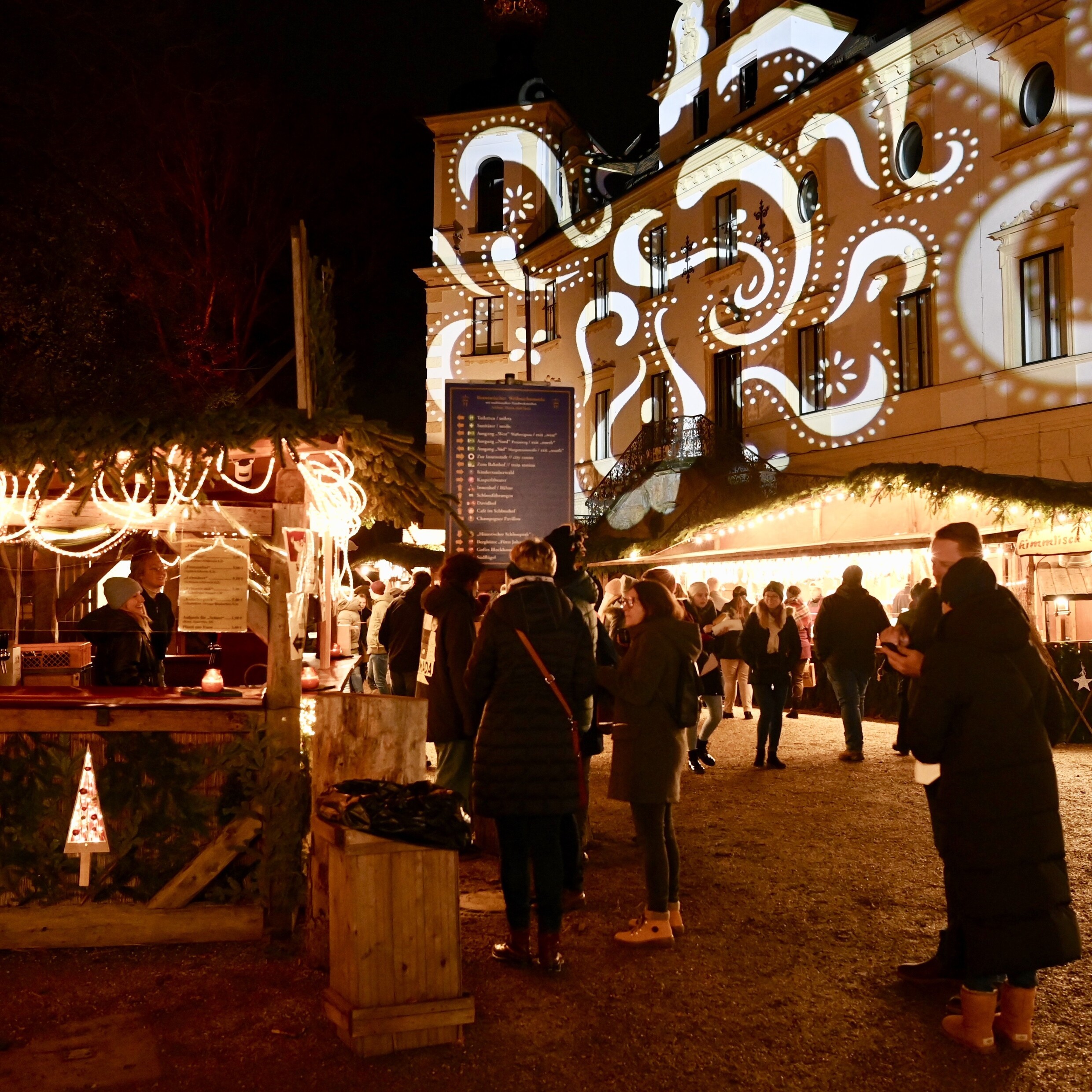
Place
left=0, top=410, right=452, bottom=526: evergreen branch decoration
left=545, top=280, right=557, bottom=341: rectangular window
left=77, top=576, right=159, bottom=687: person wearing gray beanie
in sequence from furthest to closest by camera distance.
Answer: left=545, top=280, right=557, bottom=341: rectangular window
left=77, top=576, right=159, bottom=687: person wearing gray beanie
left=0, top=410, right=452, bottom=526: evergreen branch decoration

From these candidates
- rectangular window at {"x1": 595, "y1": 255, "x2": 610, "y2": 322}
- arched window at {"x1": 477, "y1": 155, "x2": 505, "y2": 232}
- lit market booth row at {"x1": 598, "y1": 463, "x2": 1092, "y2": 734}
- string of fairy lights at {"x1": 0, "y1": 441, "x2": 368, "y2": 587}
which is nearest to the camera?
string of fairy lights at {"x1": 0, "y1": 441, "x2": 368, "y2": 587}

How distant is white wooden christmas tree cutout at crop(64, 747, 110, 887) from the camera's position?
5.11 m

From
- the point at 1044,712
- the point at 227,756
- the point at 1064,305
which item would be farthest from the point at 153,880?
the point at 1064,305

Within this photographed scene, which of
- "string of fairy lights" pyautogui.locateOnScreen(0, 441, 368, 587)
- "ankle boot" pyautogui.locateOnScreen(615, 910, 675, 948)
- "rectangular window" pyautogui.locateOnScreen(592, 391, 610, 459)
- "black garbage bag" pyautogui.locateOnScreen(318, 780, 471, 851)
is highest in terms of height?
"rectangular window" pyautogui.locateOnScreen(592, 391, 610, 459)

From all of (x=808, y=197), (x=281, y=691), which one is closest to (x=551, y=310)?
(x=808, y=197)

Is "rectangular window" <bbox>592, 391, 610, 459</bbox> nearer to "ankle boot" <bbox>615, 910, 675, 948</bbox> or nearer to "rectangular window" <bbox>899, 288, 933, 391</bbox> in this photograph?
"rectangular window" <bbox>899, 288, 933, 391</bbox>

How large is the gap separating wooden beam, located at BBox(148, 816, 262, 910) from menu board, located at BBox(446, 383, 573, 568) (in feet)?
9.03

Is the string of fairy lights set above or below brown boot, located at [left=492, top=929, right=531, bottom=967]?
above

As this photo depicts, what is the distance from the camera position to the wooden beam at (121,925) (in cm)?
505

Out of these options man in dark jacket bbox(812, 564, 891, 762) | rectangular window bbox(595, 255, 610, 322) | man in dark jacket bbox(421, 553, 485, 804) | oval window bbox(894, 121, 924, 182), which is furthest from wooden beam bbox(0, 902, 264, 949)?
rectangular window bbox(595, 255, 610, 322)

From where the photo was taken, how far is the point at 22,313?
51.4ft

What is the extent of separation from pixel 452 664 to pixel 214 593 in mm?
1420

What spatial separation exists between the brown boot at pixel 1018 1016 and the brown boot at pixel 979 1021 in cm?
6

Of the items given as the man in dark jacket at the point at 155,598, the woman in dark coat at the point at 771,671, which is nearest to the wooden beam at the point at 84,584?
the man in dark jacket at the point at 155,598
